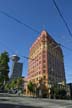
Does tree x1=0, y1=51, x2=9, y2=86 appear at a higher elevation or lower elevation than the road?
higher

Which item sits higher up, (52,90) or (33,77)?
(33,77)

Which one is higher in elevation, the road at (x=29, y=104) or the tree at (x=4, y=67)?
the tree at (x=4, y=67)

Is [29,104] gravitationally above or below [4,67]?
below

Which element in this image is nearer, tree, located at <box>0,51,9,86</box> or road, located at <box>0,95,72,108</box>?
road, located at <box>0,95,72,108</box>

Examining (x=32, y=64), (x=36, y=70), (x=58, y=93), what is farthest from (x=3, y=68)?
(x=32, y=64)

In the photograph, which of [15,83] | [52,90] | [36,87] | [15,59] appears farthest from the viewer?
[15,83]

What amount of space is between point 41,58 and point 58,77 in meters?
19.1

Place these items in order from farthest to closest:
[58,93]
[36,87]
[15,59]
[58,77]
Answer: [58,77] < [36,87] < [58,93] < [15,59]

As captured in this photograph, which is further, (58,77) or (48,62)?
(58,77)

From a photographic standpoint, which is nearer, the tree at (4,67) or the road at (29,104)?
the road at (29,104)

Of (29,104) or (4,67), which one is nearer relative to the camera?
(29,104)

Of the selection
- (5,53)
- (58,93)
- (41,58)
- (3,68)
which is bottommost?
(58,93)

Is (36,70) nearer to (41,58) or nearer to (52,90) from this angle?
(41,58)

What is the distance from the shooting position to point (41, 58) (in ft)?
327
